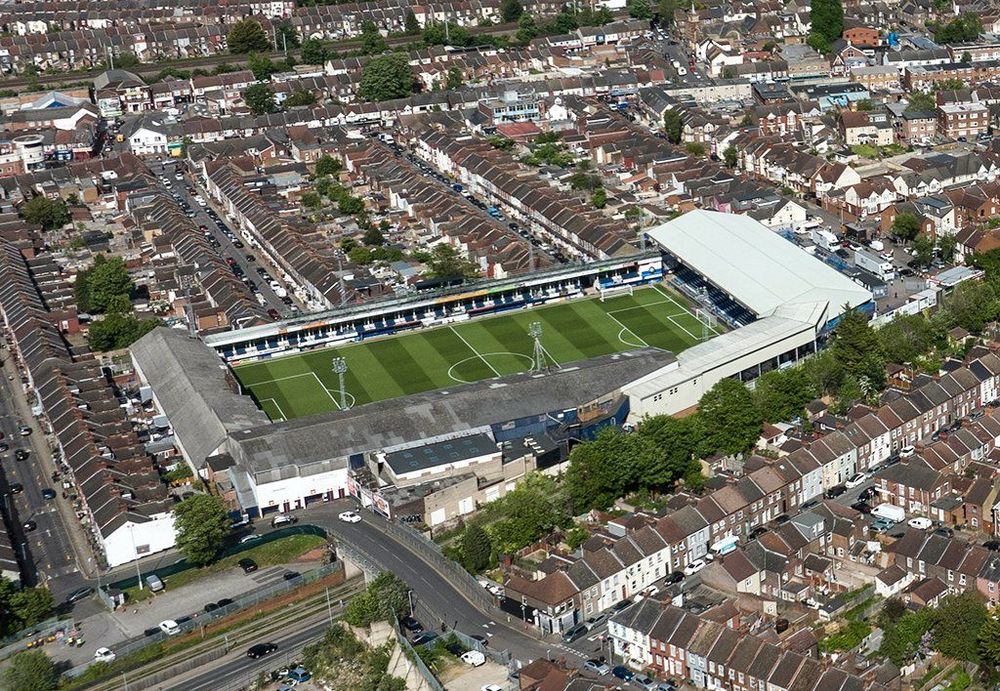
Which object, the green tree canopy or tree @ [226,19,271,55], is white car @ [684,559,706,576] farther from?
tree @ [226,19,271,55]

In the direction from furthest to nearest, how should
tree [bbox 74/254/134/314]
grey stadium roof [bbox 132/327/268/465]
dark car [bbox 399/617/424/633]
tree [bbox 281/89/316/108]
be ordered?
tree [bbox 281/89/316/108] → tree [bbox 74/254/134/314] → grey stadium roof [bbox 132/327/268/465] → dark car [bbox 399/617/424/633]

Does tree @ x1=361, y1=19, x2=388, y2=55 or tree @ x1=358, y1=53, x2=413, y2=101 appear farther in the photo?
tree @ x1=361, y1=19, x2=388, y2=55

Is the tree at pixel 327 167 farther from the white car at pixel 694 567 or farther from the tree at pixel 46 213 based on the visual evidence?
the white car at pixel 694 567

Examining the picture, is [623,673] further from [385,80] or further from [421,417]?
[385,80]

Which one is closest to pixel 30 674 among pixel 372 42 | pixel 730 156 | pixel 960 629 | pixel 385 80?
pixel 960 629

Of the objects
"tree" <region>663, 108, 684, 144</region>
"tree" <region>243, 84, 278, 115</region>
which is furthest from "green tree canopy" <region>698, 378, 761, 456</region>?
"tree" <region>243, 84, 278, 115</region>

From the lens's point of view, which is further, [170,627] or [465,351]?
[465,351]
